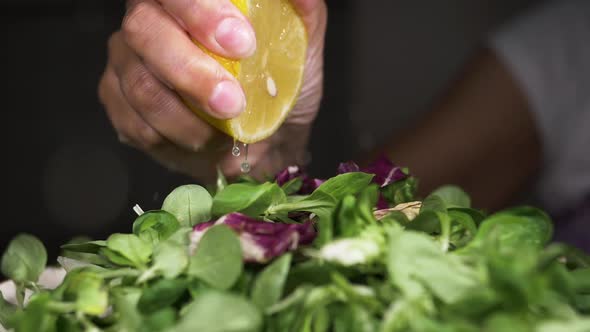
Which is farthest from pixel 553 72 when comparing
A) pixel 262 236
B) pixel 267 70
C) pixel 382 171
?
pixel 262 236

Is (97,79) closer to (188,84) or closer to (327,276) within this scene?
(188,84)

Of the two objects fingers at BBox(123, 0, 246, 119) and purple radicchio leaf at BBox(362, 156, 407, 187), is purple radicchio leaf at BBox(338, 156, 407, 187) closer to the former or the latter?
purple radicchio leaf at BBox(362, 156, 407, 187)

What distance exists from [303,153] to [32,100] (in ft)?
4.44

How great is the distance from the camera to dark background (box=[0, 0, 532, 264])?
1951 mm

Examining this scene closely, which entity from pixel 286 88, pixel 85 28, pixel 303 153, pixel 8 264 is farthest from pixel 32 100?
pixel 8 264

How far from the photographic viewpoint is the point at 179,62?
0.55 m

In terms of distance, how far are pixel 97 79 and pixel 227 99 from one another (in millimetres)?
1557

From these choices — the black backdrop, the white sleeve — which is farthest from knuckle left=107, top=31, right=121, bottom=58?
the black backdrop

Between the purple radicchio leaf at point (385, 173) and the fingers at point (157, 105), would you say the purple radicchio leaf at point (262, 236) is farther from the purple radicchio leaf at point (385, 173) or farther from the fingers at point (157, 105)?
the fingers at point (157, 105)

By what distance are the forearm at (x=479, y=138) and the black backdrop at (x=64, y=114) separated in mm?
675

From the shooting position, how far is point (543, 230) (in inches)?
13.0

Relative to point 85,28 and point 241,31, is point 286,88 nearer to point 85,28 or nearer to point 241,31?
point 241,31

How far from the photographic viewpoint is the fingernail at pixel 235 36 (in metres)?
0.51

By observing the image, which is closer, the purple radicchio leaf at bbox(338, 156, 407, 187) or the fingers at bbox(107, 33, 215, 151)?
the purple radicchio leaf at bbox(338, 156, 407, 187)
